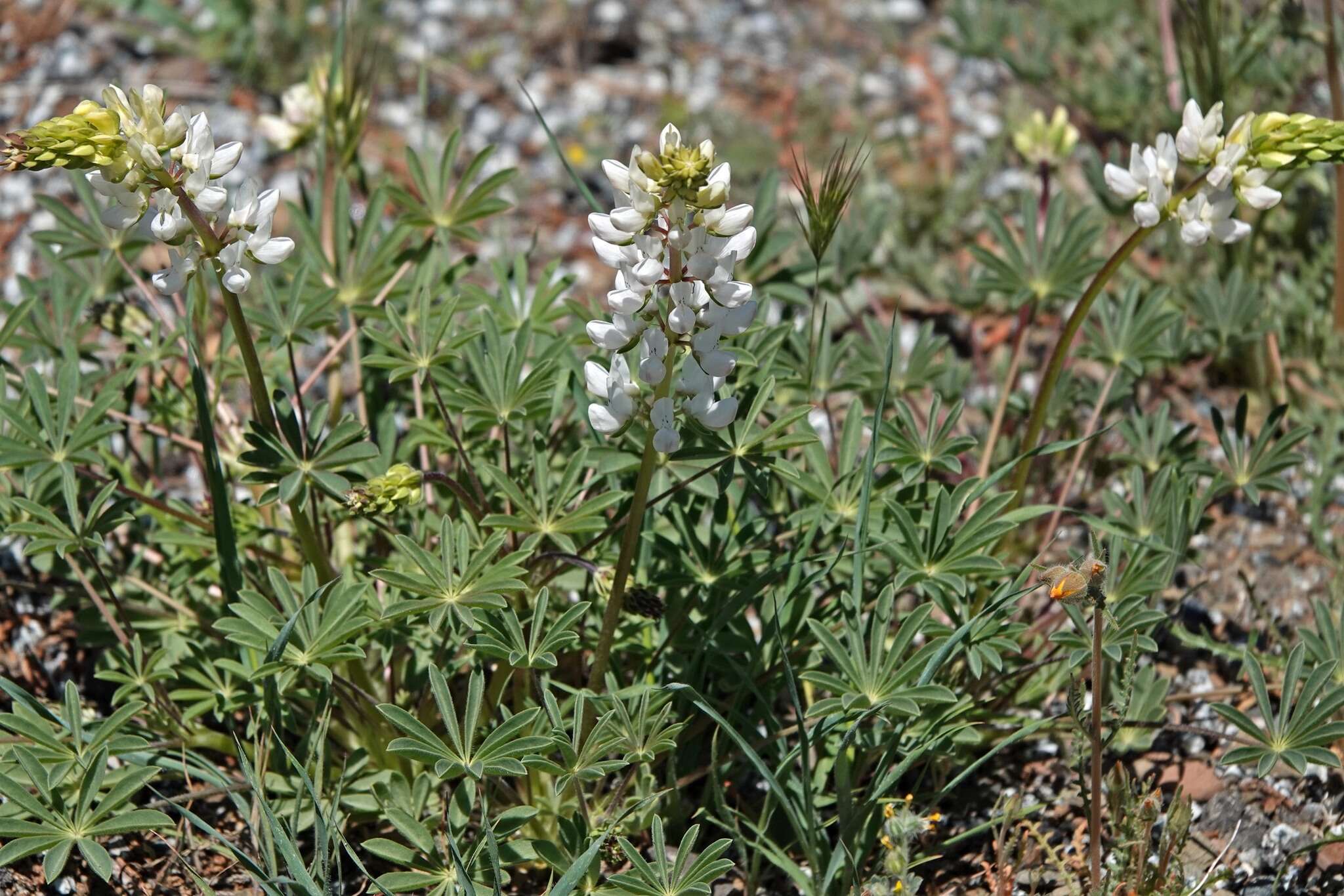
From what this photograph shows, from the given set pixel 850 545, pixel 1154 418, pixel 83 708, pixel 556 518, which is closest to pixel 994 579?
pixel 850 545

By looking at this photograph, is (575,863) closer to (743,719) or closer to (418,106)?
(743,719)

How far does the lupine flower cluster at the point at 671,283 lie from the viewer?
1952 millimetres

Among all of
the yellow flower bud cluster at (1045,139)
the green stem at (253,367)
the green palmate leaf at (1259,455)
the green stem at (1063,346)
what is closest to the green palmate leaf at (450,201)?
the green stem at (253,367)

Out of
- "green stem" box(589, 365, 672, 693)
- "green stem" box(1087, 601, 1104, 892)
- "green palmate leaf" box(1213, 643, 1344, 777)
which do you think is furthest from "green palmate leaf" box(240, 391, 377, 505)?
"green palmate leaf" box(1213, 643, 1344, 777)

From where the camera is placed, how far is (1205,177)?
92.5 inches

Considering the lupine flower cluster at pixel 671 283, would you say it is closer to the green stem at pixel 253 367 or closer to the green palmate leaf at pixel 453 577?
the green palmate leaf at pixel 453 577

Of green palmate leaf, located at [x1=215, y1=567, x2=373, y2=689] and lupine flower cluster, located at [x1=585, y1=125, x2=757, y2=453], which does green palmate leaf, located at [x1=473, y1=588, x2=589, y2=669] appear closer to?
green palmate leaf, located at [x1=215, y1=567, x2=373, y2=689]

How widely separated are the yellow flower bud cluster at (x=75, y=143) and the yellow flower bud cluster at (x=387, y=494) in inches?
27.3

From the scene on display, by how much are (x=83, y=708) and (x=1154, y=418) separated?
268 centimetres

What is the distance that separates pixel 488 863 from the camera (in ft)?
8.01

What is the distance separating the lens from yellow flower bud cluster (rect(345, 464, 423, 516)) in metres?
2.29

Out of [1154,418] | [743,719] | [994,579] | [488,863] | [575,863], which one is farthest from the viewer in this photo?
[1154,418]

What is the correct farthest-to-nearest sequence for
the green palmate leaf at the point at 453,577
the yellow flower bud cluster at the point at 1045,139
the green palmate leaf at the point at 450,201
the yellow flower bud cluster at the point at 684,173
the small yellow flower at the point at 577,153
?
the small yellow flower at the point at 577,153, the yellow flower bud cluster at the point at 1045,139, the green palmate leaf at the point at 450,201, the green palmate leaf at the point at 453,577, the yellow flower bud cluster at the point at 684,173

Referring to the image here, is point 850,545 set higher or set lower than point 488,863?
higher
